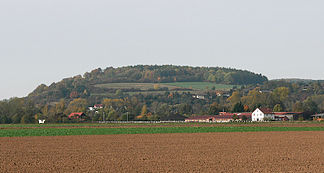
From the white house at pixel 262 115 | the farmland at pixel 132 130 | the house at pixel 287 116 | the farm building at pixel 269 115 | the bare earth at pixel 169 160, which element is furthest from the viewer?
the white house at pixel 262 115

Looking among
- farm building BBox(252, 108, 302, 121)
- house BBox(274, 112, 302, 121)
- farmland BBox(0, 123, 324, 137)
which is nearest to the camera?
farmland BBox(0, 123, 324, 137)

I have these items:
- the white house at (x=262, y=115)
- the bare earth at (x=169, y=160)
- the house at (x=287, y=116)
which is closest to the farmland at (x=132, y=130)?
the bare earth at (x=169, y=160)

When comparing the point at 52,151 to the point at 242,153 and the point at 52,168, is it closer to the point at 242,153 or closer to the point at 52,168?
the point at 52,168

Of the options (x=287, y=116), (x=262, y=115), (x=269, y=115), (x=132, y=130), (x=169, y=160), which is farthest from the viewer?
(x=269, y=115)

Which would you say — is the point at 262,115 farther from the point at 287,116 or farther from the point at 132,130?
the point at 132,130

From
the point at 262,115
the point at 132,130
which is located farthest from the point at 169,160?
the point at 262,115

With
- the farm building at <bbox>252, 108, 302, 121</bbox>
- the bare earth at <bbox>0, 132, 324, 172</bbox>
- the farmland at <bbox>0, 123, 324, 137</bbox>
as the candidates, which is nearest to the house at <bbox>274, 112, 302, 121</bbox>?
the farm building at <bbox>252, 108, 302, 121</bbox>

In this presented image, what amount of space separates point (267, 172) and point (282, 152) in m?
11.5

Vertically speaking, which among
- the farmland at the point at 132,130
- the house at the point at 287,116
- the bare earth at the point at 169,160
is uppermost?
the house at the point at 287,116

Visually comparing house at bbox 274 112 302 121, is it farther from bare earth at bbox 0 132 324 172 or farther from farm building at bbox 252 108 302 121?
bare earth at bbox 0 132 324 172

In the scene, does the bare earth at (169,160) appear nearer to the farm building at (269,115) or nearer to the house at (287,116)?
the house at (287,116)

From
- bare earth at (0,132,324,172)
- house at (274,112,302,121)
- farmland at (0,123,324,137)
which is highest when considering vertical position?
house at (274,112,302,121)

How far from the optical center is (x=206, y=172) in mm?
27234

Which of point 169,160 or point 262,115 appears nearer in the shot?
point 169,160
